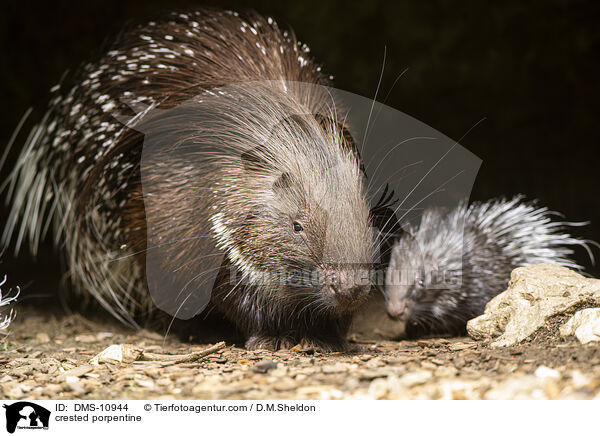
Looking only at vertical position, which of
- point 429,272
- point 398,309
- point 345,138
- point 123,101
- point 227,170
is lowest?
point 398,309

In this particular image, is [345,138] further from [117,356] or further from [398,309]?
[117,356]

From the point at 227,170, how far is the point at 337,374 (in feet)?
3.26

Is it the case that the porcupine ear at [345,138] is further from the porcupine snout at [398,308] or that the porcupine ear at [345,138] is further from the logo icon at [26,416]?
the logo icon at [26,416]

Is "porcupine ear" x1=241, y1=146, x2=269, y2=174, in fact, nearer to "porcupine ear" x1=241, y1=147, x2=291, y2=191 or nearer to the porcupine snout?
"porcupine ear" x1=241, y1=147, x2=291, y2=191

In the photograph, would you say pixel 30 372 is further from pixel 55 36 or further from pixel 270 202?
pixel 55 36

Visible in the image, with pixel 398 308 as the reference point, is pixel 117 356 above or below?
below

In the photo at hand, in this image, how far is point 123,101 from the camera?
8.89ft

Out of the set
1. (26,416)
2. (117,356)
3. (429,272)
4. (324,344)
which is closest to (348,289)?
(324,344)

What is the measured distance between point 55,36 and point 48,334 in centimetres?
227

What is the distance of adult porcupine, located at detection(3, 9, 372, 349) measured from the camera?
2.26 metres

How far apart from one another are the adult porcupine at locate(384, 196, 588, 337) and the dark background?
0.66 metres

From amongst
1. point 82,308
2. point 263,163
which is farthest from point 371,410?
point 82,308

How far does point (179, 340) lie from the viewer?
117 inches

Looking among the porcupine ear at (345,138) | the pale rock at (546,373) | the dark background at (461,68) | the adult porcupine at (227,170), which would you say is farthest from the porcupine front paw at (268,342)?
the dark background at (461,68)
